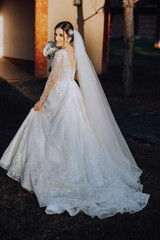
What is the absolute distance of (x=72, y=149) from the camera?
147 inches

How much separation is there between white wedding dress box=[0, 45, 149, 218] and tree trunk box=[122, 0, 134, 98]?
18.0ft

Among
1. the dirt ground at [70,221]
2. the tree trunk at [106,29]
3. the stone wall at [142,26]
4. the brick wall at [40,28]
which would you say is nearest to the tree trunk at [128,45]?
the brick wall at [40,28]

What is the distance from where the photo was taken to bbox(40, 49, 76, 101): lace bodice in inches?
147

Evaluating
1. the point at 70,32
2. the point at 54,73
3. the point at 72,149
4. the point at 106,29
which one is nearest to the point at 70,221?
the point at 72,149

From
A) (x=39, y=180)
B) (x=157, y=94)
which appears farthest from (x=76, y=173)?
(x=157, y=94)

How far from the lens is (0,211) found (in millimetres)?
3416

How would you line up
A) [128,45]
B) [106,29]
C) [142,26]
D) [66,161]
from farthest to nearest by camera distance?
[142,26] < [106,29] < [128,45] < [66,161]

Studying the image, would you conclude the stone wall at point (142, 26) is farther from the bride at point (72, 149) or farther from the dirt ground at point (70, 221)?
the bride at point (72, 149)

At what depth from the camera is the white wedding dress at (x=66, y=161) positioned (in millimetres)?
3543

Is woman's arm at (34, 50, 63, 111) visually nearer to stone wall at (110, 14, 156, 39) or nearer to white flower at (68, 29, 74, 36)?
white flower at (68, 29, 74, 36)

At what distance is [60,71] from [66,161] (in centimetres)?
98

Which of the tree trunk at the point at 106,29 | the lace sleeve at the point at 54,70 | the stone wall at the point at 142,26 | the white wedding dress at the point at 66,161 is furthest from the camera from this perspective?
the stone wall at the point at 142,26

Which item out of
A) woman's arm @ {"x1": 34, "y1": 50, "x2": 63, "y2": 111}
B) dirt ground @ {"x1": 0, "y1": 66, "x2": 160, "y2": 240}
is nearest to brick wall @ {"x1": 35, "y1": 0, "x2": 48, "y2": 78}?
dirt ground @ {"x1": 0, "y1": 66, "x2": 160, "y2": 240}

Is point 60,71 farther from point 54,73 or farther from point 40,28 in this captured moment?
point 40,28
